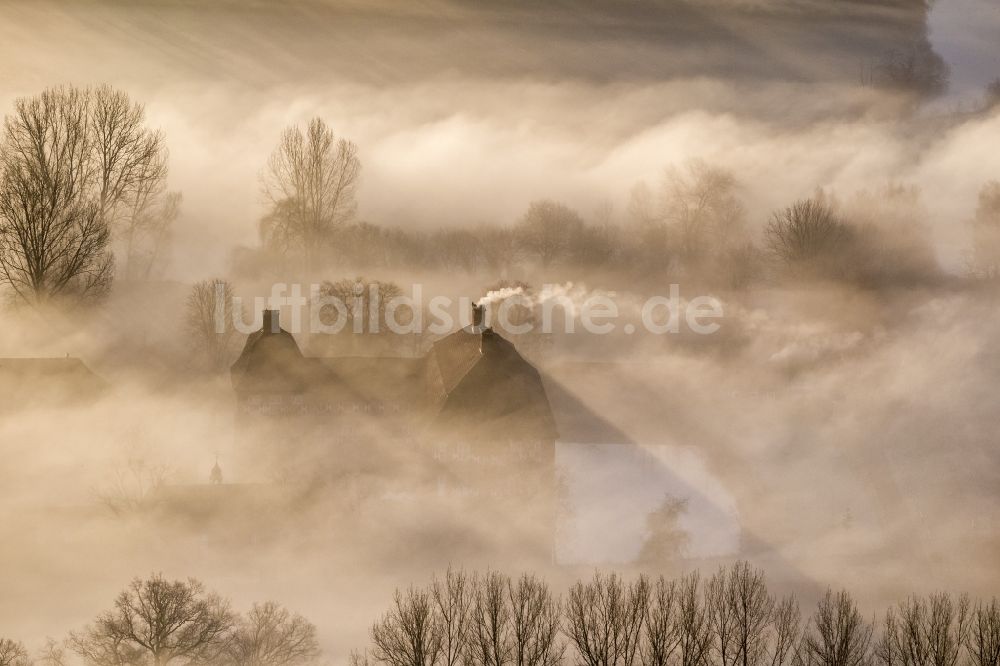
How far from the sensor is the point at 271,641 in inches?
2317

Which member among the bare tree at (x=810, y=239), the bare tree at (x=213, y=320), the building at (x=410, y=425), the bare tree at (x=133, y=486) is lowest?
the bare tree at (x=133, y=486)

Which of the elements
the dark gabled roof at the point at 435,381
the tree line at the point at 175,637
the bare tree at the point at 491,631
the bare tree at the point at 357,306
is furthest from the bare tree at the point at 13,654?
the bare tree at the point at 357,306

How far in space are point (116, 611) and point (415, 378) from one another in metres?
26.2

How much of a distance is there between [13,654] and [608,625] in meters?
26.1

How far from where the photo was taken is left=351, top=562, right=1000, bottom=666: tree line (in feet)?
190

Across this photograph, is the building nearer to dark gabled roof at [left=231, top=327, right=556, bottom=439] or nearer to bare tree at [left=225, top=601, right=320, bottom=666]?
dark gabled roof at [left=231, top=327, right=556, bottom=439]

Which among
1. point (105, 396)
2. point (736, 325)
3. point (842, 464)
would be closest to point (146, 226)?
point (105, 396)

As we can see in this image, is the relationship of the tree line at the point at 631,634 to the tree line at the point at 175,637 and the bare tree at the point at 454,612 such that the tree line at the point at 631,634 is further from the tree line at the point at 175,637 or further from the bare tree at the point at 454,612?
the tree line at the point at 175,637

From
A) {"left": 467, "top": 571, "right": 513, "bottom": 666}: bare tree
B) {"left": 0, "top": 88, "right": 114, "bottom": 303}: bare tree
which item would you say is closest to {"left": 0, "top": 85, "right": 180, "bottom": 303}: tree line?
{"left": 0, "top": 88, "right": 114, "bottom": 303}: bare tree

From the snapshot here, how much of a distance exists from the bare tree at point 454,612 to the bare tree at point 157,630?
9.48m

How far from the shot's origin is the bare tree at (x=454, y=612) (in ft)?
191

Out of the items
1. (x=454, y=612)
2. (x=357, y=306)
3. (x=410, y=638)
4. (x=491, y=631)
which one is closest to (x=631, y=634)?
(x=491, y=631)

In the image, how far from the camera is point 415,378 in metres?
81.8

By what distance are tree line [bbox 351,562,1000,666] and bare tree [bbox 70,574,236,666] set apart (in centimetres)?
648
